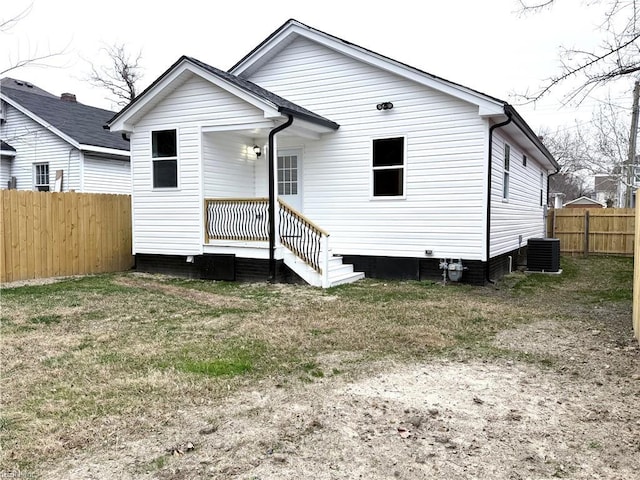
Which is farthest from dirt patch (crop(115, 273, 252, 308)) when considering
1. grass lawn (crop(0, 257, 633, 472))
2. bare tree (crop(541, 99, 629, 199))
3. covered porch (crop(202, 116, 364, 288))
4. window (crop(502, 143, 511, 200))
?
bare tree (crop(541, 99, 629, 199))

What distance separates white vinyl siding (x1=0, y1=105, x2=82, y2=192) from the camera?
1647 centimetres

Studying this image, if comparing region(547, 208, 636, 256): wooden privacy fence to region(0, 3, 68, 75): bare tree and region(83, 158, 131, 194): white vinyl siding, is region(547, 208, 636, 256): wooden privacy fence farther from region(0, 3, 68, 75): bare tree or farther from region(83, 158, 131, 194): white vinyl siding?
region(0, 3, 68, 75): bare tree

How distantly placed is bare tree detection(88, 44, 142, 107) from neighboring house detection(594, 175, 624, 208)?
30247 mm

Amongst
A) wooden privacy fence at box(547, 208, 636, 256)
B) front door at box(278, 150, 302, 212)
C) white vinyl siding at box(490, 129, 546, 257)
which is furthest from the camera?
wooden privacy fence at box(547, 208, 636, 256)

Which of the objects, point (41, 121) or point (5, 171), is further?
point (5, 171)

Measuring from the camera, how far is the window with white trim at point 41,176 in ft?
55.7

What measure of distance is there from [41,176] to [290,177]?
10636 millimetres

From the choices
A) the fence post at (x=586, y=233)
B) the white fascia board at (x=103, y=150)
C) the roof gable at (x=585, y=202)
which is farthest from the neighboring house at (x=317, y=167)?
the roof gable at (x=585, y=202)

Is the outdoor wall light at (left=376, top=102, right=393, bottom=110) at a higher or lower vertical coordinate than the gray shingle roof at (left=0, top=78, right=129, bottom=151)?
lower

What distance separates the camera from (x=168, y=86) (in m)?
10.2

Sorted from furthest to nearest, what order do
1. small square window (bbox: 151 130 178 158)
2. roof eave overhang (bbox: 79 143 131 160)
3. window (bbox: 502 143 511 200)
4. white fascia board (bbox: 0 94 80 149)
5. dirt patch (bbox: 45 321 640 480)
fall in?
roof eave overhang (bbox: 79 143 131 160)
white fascia board (bbox: 0 94 80 149)
window (bbox: 502 143 511 200)
small square window (bbox: 151 130 178 158)
dirt patch (bbox: 45 321 640 480)

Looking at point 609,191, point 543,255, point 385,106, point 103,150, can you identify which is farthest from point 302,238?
point 609,191

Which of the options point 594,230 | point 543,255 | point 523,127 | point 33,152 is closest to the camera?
point 523,127

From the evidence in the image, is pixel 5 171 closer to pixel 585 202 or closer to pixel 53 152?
pixel 53 152
